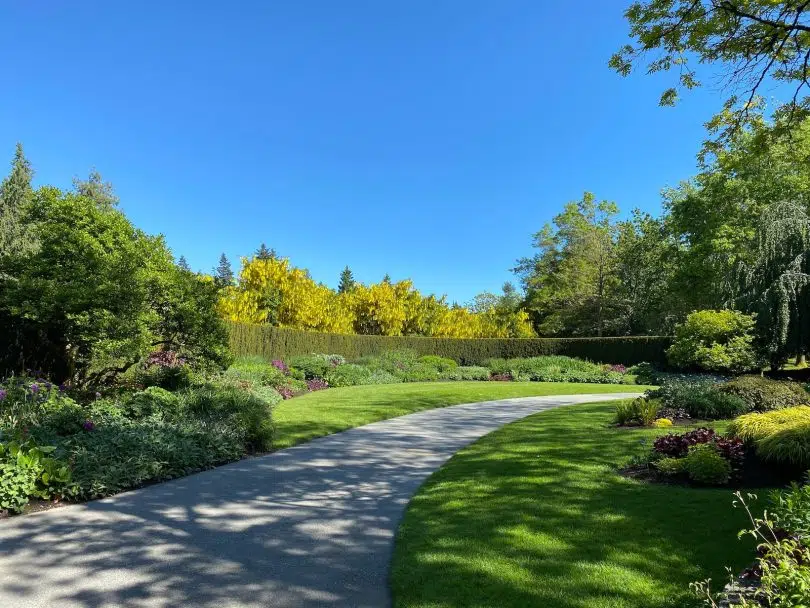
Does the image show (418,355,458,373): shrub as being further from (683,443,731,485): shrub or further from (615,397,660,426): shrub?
(683,443,731,485): shrub

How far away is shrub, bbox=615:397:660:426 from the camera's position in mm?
8609

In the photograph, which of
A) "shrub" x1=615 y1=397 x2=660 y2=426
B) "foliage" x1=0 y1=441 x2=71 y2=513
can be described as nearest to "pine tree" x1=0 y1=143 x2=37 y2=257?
"foliage" x1=0 y1=441 x2=71 y2=513

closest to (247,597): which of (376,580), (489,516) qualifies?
(376,580)

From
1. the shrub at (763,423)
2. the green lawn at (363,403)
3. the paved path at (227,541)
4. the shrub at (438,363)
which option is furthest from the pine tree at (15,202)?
the shrub at (763,423)

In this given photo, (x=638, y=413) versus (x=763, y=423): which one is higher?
(x=763, y=423)

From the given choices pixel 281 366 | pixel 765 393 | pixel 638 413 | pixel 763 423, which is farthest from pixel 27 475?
pixel 281 366

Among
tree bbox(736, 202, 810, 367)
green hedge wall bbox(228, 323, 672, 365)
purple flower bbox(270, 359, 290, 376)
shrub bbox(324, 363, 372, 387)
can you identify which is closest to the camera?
tree bbox(736, 202, 810, 367)

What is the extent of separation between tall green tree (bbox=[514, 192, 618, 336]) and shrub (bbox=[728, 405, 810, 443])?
30357 millimetres

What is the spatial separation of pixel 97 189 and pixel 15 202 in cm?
847

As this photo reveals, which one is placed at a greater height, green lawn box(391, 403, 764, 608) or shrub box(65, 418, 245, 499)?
shrub box(65, 418, 245, 499)

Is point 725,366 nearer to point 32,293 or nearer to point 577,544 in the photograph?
point 577,544

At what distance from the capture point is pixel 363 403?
504 inches

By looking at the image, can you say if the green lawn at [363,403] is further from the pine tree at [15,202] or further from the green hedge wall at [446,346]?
the pine tree at [15,202]

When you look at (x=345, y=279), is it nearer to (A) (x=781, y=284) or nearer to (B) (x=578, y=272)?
(B) (x=578, y=272)
